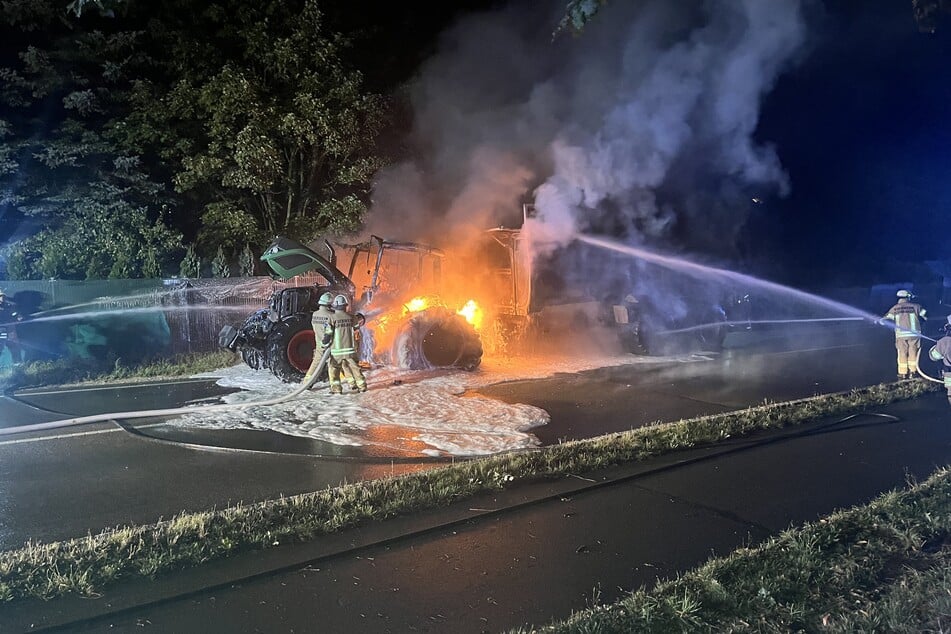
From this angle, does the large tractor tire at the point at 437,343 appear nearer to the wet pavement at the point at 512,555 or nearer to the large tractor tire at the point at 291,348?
the large tractor tire at the point at 291,348

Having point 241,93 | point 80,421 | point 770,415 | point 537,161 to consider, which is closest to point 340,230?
point 241,93

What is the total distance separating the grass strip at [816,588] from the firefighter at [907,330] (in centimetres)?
656

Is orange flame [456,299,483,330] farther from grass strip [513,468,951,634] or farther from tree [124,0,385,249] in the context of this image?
grass strip [513,468,951,634]

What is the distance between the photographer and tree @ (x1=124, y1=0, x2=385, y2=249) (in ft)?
44.8

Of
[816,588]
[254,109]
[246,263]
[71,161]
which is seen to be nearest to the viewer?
[816,588]

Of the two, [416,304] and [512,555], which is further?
[416,304]

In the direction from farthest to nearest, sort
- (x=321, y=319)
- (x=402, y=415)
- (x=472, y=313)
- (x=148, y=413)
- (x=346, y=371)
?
(x=472, y=313) → (x=346, y=371) → (x=321, y=319) → (x=402, y=415) → (x=148, y=413)

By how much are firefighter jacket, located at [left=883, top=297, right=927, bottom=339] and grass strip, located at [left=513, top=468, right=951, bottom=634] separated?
21.5 feet

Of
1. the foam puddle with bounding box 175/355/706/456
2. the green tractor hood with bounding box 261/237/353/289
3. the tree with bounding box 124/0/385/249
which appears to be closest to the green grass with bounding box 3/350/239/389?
the foam puddle with bounding box 175/355/706/456

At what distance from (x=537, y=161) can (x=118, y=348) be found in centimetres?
880

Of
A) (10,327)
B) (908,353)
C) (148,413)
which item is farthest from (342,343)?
(908,353)

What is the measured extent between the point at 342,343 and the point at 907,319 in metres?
8.38

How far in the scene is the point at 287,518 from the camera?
4531mm

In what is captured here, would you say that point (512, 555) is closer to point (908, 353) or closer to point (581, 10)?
point (581, 10)
